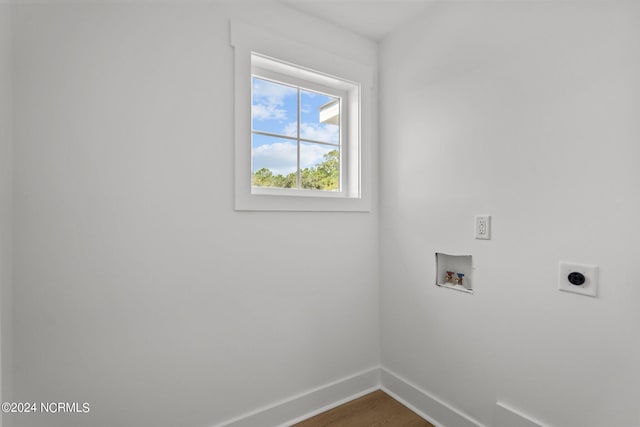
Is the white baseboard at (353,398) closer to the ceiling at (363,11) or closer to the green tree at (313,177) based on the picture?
the green tree at (313,177)

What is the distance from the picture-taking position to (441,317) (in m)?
1.64

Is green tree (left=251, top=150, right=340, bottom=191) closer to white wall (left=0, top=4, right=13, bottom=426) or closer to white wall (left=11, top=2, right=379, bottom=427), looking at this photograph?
white wall (left=11, top=2, right=379, bottom=427)

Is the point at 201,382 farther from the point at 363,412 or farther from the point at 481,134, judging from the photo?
the point at 481,134

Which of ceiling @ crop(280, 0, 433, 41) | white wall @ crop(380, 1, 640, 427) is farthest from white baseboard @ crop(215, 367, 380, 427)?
ceiling @ crop(280, 0, 433, 41)

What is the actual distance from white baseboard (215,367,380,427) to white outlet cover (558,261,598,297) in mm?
1239

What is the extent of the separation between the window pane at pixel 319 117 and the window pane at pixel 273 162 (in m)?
0.14

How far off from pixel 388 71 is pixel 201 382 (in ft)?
6.63

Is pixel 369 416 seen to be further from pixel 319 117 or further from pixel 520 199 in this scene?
pixel 319 117

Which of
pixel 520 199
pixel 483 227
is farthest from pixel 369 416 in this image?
pixel 520 199

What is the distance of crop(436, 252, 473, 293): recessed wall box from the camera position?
1553 mm

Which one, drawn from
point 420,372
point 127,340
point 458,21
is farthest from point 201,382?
point 458,21

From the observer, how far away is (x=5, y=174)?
1035 mm

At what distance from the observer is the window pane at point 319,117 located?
1.82 metres

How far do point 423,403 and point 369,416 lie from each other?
1.01 feet
